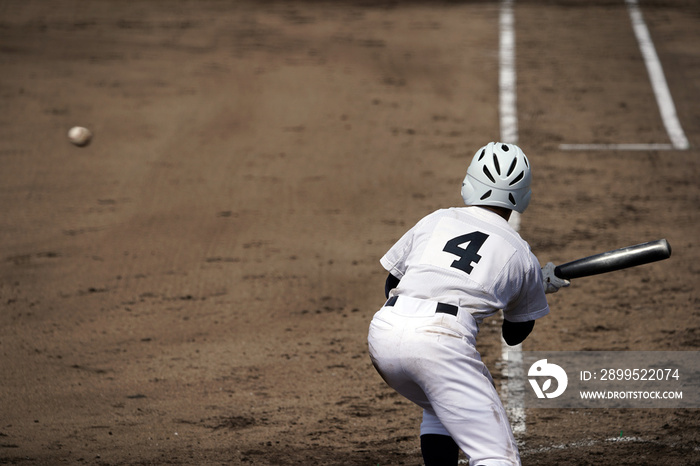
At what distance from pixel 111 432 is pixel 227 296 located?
213cm

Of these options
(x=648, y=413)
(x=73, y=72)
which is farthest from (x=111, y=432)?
(x=73, y=72)

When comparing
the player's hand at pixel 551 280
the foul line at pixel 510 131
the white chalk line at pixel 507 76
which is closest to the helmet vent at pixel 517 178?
the player's hand at pixel 551 280

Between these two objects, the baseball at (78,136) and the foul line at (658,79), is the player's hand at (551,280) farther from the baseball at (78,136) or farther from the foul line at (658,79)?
the foul line at (658,79)

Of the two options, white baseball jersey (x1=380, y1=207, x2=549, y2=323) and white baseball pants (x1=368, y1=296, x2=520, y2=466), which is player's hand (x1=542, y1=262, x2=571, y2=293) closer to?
white baseball jersey (x1=380, y1=207, x2=549, y2=323)

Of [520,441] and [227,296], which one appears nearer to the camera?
[520,441]

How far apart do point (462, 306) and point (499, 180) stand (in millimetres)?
617

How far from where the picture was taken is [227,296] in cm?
707

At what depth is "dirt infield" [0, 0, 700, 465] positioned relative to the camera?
527 cm

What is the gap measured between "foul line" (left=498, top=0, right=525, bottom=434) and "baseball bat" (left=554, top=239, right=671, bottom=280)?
5.36 feet

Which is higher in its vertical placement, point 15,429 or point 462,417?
point 462,417

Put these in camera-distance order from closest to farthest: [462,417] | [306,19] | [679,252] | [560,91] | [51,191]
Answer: [462,417] → [679,252] → [51,191] → [560,91] → [306,19]

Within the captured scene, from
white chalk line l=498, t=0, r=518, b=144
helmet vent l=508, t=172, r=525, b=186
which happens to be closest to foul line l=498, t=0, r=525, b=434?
white chalk line l=498, t=0, r=518, b=144

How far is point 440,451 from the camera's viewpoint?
3654 mm

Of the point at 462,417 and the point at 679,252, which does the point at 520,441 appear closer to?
the point at 462,417
